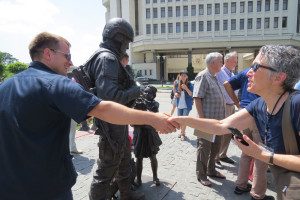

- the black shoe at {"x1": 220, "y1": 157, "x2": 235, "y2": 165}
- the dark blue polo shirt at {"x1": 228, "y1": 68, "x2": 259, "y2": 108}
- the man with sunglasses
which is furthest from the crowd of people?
the black shoe at {"x1": 220, "y1": 157, "x2": 235, "y2": 165}

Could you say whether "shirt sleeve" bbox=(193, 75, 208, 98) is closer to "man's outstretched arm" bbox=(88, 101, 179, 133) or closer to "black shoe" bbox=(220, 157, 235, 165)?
"black shoe" bbox=(220, 157, 235, 165)

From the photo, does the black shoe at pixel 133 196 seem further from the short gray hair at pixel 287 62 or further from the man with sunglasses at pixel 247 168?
the short gray hair at pixel 287 62

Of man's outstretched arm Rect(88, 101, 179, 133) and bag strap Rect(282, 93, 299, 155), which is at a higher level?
man's outstretched arm Rect(88, 101, 179, 133)

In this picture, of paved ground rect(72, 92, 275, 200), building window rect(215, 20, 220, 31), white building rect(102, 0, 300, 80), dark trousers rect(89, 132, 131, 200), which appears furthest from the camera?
building window rect(215, 20, 220, 31)

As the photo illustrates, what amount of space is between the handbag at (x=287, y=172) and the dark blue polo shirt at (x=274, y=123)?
0.03 m

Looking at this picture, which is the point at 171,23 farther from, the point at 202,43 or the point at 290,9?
the point at 290,9

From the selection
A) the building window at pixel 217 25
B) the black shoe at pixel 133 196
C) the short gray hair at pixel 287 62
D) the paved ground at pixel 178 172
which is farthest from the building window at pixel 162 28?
the short gray hair at pixel 287 62

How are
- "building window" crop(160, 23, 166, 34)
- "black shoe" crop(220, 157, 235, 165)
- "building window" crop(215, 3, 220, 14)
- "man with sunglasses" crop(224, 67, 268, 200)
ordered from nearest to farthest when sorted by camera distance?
"man with sunglasses" crop(224, 67, 268, 200)
"black shoe" crop(220, 157, 235, 165)
"building window" crop(215, 3, 220, 14)
"building window" crop(160, 23, 166, 34)

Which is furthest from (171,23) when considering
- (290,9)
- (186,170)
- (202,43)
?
(186,170)

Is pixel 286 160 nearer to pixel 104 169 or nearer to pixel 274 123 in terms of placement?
pixel 274 123

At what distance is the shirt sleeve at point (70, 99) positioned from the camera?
6.37ft

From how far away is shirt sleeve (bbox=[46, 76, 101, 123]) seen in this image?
76.4 inches

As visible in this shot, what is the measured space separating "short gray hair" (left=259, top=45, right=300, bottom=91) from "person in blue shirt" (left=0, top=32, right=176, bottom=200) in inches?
43.9

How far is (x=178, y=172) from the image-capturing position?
5.64 m
